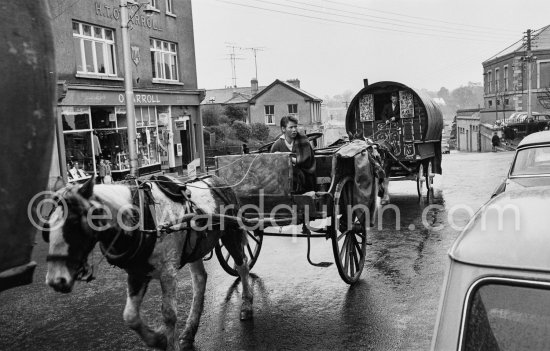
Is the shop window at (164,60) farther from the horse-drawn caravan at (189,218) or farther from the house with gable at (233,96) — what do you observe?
the house with gable at (233,96)

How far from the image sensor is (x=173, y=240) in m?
4.64

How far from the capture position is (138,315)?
4219 millimetres

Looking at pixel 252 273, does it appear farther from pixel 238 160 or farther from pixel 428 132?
pixel 428 132

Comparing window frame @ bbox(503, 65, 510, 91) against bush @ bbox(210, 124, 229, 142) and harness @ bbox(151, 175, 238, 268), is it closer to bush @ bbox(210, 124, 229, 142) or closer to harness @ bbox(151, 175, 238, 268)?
bush @ bbox(210, 124, 229, 142)

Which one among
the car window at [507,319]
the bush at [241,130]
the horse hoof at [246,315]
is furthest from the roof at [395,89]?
the bush at [241,130]

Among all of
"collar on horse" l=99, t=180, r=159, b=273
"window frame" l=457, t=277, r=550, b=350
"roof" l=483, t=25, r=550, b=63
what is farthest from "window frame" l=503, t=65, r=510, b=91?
"window frame" l=457, t=277, r=550, b=350

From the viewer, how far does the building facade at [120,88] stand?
17375mm

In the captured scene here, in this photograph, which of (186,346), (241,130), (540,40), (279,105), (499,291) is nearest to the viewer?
(499,291)

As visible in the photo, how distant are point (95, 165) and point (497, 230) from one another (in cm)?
1815

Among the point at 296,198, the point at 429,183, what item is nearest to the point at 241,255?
the point at 296,198

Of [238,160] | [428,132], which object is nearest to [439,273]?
[238,160]

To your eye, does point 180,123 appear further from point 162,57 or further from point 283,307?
point 283,307

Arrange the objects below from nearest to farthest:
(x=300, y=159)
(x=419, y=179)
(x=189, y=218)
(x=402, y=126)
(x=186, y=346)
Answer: (x=189, y=218) < (x=186, y=346) < (x=300, y=159) < (x=419, y=179) < (x=402, y=126)

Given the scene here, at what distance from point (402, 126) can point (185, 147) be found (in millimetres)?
15135
